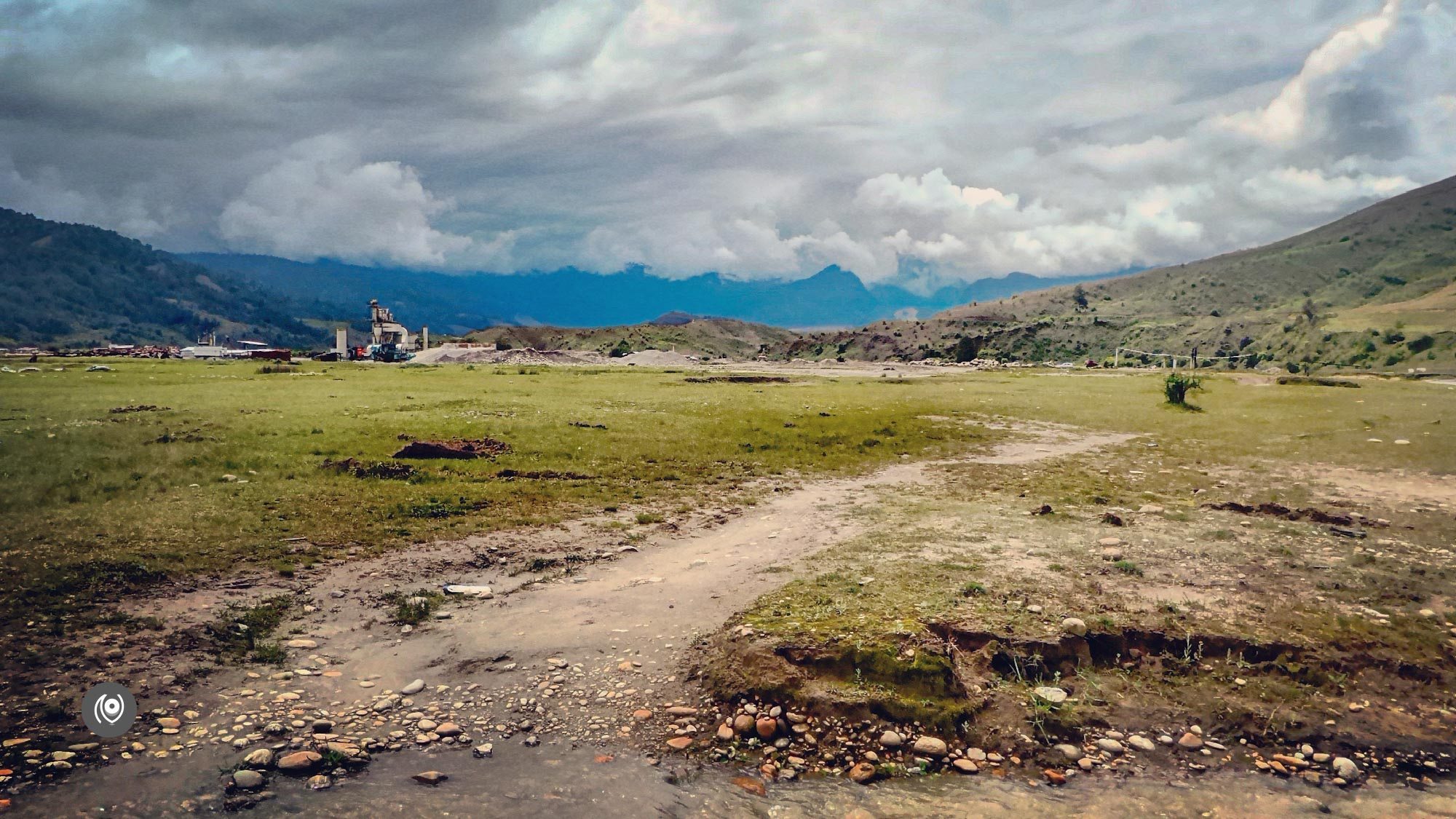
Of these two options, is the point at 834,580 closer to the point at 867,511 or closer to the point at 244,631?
the point at 867,511

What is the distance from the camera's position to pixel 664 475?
72.3 ft

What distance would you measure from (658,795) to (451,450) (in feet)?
57.3

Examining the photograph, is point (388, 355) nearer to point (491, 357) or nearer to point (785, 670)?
point (491, 357)

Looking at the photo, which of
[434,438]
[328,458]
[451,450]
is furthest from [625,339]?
[328,458]

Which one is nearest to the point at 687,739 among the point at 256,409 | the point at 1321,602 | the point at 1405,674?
the point at 1405,674

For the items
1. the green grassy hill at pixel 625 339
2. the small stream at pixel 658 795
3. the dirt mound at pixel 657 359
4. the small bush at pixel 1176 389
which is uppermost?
the green grassy hill at pixel 625 339

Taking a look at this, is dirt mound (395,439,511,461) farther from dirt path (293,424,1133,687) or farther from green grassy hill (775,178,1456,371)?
green grassy hill (775,178,1456,371)

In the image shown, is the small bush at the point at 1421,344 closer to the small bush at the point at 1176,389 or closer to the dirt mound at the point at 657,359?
the small bush at the point at 1176,389

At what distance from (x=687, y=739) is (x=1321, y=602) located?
10581 millimetres

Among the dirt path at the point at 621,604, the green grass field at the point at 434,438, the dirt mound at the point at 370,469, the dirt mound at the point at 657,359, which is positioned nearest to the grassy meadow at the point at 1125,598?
the dirt path at the point at 621,604

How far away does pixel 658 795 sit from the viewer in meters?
7.04
